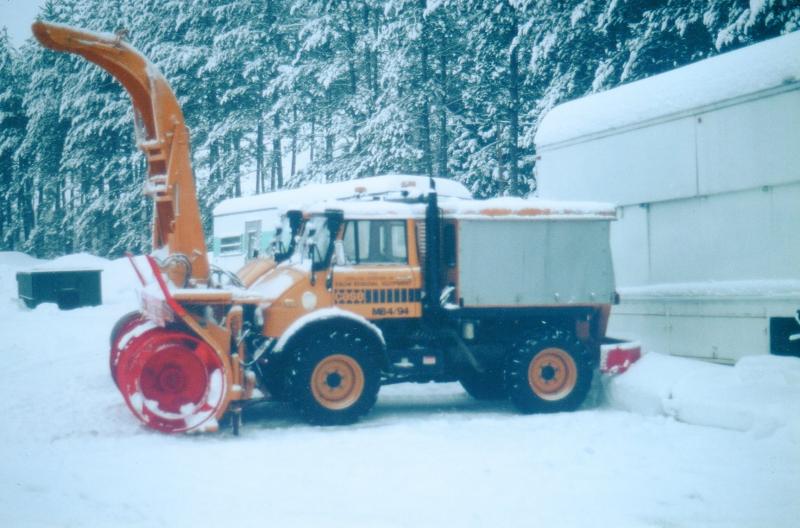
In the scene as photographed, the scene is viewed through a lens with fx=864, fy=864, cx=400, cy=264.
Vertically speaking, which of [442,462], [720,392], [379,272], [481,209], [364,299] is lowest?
[442,462]

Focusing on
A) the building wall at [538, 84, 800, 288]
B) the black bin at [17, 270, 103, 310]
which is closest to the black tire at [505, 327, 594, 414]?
the building wall at [538, 84, 800, 288]

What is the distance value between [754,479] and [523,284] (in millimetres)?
3960

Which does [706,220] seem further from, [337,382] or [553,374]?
[337,382]

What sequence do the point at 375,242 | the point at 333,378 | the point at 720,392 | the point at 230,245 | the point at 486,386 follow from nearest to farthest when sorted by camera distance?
the point at 720,392 < the point at 333,378 < the point at 375,242 < the point at 486,386 < the point at 230,245

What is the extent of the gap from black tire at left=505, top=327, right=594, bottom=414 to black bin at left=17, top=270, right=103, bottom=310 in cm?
1496

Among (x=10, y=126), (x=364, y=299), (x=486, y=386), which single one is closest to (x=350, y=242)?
(x=364, y=299)

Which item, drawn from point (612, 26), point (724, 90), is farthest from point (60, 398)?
point (612, 26)

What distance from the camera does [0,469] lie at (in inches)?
277

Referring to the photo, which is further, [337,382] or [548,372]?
[548,372]

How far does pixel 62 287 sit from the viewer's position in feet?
71.1

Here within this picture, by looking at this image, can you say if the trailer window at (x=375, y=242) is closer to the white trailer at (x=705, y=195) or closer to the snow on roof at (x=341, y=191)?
the white trailer at (x=705, y=195)

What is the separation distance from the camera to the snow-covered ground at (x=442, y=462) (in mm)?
5980

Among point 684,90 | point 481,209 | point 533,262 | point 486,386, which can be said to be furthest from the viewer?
point 486,386

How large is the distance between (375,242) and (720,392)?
4064 millimetres
